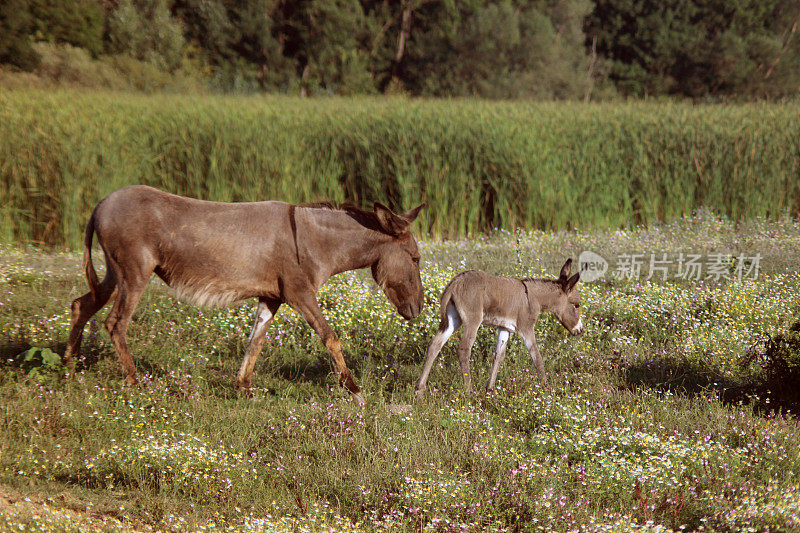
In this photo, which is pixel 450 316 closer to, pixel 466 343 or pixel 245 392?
pixel 466 343

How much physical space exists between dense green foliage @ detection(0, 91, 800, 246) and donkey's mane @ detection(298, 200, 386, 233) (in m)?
7.63

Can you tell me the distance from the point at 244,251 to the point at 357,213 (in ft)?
3.44

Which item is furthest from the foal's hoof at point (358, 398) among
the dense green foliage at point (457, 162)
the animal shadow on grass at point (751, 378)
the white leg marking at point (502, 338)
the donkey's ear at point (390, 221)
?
the dense green foliage at point (457, 162)

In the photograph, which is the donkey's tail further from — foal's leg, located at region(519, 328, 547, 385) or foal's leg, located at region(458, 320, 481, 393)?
foal's leg, located at region(519, 328, 547, 385)

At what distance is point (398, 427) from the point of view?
621cm

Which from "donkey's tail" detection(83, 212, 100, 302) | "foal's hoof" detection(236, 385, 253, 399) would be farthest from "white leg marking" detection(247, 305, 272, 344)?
"donkey's tail" detection(83, 212, 100, 302)

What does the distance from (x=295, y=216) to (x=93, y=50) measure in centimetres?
3172

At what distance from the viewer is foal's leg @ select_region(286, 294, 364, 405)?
22.0 ft

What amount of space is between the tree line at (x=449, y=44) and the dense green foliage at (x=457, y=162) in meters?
18.9

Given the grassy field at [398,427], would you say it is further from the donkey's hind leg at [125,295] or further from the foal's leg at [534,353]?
the donkey's hind leg at [125,295]

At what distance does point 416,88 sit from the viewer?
45.9 metres

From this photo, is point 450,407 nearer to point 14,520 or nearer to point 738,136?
point 14,520

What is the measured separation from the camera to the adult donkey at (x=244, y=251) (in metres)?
6.69

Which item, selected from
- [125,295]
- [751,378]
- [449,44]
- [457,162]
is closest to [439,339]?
[125,295]
